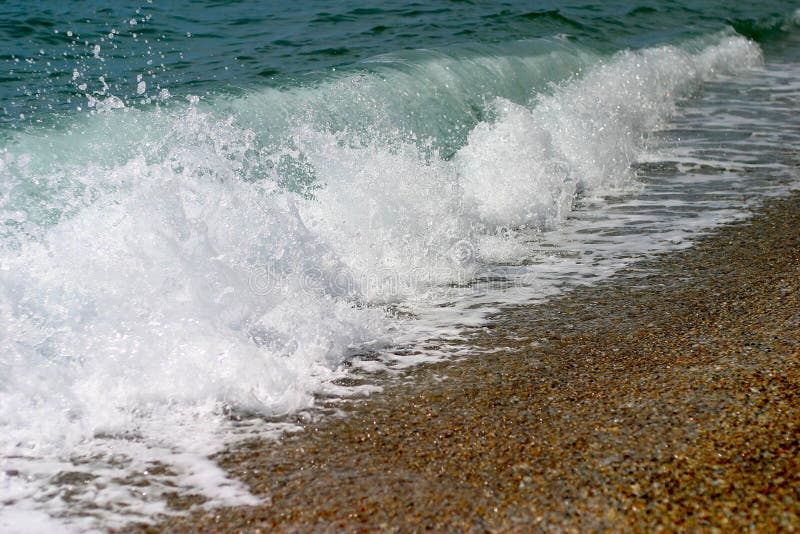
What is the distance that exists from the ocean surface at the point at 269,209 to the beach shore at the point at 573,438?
0.19 meters

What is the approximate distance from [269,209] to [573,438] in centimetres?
209

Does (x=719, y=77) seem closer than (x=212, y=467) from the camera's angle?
No

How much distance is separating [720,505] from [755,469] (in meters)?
→ 0.23

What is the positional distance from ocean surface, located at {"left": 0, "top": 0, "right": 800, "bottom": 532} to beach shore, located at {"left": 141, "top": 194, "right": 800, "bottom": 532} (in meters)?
0.19

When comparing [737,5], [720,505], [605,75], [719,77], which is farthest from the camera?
[737,5]

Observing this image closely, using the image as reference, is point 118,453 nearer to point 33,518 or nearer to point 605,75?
point 33,518

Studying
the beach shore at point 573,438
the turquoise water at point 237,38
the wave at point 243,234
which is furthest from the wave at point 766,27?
the beach shore at point 573,438

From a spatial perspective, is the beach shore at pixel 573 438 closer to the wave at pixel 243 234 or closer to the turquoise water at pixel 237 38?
the wave at pixel 243 234

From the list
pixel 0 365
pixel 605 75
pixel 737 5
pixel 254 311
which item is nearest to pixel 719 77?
pixel 605 75

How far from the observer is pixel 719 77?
11969 millimetres

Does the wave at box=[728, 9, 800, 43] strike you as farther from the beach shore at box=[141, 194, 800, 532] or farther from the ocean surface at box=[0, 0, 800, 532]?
the beach shore at box=[141, 194, 800, 532]

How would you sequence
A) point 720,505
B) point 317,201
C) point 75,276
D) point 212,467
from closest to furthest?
point 720,505 < point 212,467 < point 75,276 < point 317,201

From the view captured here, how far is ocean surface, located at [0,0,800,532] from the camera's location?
2971mm

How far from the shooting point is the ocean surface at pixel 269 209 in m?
2.97
